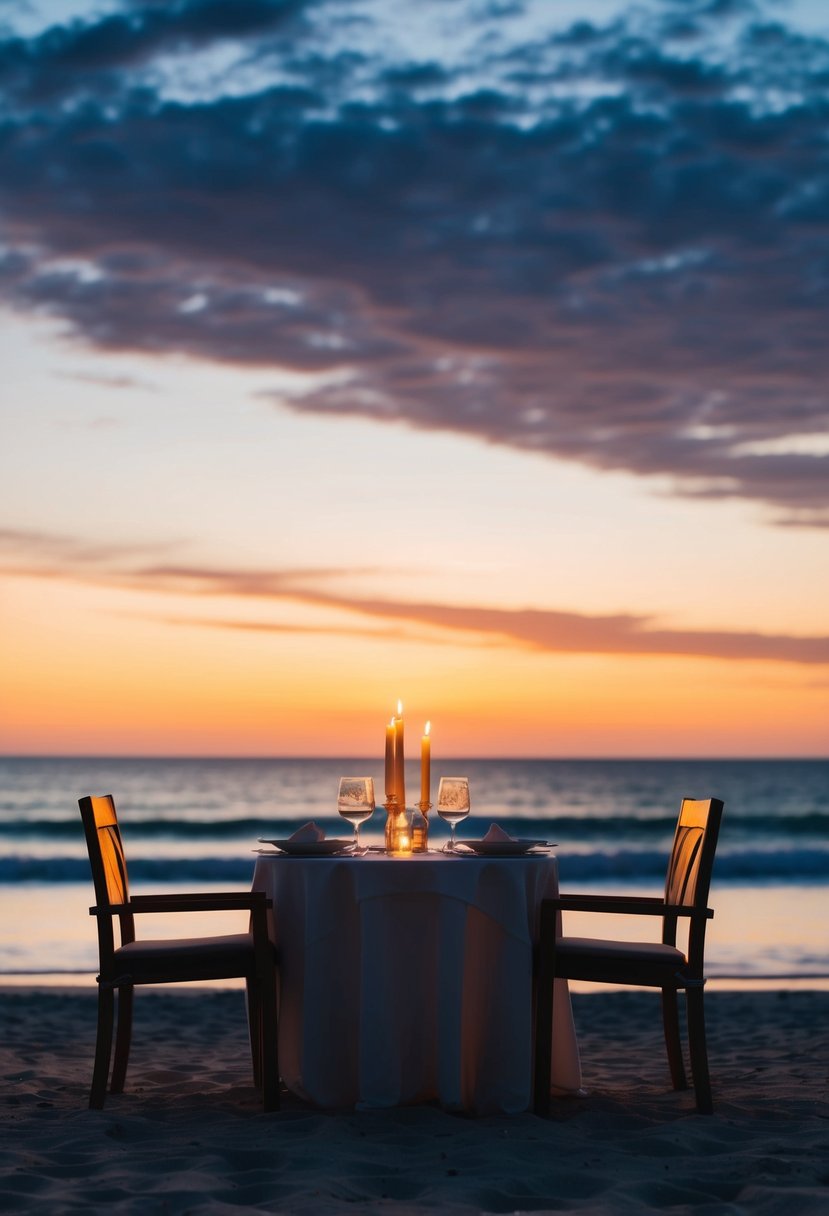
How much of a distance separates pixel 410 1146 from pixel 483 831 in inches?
730

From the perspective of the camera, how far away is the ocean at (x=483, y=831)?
9.34 m

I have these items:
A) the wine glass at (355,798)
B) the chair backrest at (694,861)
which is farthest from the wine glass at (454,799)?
the chair backrest at (694,861)

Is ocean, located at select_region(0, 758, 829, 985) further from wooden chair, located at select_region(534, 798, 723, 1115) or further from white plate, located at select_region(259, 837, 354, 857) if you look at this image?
white plate, located at select_region(259, 837, 354, 857)

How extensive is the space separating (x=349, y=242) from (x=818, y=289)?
3541mm

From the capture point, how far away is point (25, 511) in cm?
1221

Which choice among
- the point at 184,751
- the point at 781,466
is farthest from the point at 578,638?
the point at 184,751

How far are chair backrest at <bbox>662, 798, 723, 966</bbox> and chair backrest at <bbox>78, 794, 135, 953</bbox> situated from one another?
1.91 meters

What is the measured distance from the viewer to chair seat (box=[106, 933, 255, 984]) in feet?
13.3

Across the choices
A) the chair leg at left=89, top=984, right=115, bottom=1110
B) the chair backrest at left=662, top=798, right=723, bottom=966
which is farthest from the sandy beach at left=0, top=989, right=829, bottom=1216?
the chair backrest at left=662, top=798, right=723, bottom=966

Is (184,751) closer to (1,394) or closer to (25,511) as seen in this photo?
(25,511)

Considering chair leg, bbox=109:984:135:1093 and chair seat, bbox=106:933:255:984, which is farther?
chair leg, bbox=109:984:135:1093

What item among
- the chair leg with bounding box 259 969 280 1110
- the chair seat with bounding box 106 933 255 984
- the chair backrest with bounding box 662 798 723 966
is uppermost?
the chair backrest with bounding box 662 798 723 966

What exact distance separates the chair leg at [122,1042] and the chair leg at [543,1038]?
148 cm

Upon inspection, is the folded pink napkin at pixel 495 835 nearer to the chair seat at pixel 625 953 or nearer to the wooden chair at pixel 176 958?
the chair seat at pixel 625 953
